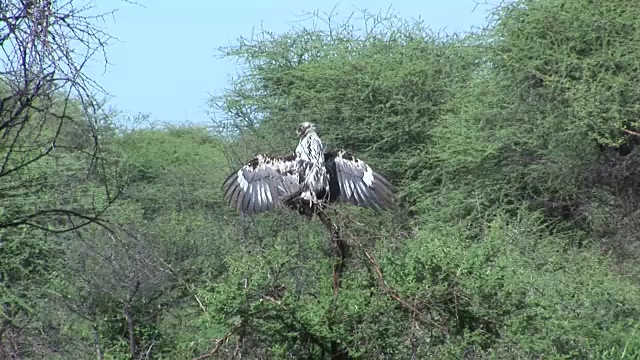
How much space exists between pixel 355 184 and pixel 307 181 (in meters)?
0.45

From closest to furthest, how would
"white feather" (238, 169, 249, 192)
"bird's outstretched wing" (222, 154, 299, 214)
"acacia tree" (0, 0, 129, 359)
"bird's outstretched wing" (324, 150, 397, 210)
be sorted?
"acacia tree" (0, 0, 129, 359) < "bird's outstretched wing" (324, 150, 397, 210) < "bird's outstretched wing" (222, 154, 299, 214) < "white feather" (238, 169, 249, 192)

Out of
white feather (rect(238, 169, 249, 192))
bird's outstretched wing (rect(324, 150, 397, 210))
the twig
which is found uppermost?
white feather (rect(238, 169, 249, 192))

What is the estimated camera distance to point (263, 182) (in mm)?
8008

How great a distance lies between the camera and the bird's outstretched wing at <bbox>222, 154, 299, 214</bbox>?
7.92 metres

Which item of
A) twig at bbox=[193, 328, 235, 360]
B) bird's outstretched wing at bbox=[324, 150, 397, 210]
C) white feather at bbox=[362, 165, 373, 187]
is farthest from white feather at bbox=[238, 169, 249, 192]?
twig at bbox=[193, 328, 235, 360]

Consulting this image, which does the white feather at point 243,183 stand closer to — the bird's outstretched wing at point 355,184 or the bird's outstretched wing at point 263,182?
the bird's outstretched wing at point 263,182

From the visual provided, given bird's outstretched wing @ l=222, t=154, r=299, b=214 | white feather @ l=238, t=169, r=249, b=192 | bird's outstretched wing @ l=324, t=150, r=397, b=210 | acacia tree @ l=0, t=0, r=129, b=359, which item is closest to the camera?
acacia tree @ l=0, t=0, r=129, b=359

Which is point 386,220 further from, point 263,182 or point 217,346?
point 217,346

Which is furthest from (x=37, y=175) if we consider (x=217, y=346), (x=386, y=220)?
(x=217, y=346)

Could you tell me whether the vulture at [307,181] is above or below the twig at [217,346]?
above

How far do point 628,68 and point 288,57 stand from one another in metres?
6.85

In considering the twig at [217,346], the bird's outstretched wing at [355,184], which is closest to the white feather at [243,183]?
the bird's outstretched wing at [355,184]

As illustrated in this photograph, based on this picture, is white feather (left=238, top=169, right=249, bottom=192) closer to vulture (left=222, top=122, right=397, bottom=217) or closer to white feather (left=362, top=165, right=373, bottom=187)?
vulture (left=222, top=122, right=397, bottom=217)

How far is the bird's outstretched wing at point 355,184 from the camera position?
7723 millimetres
